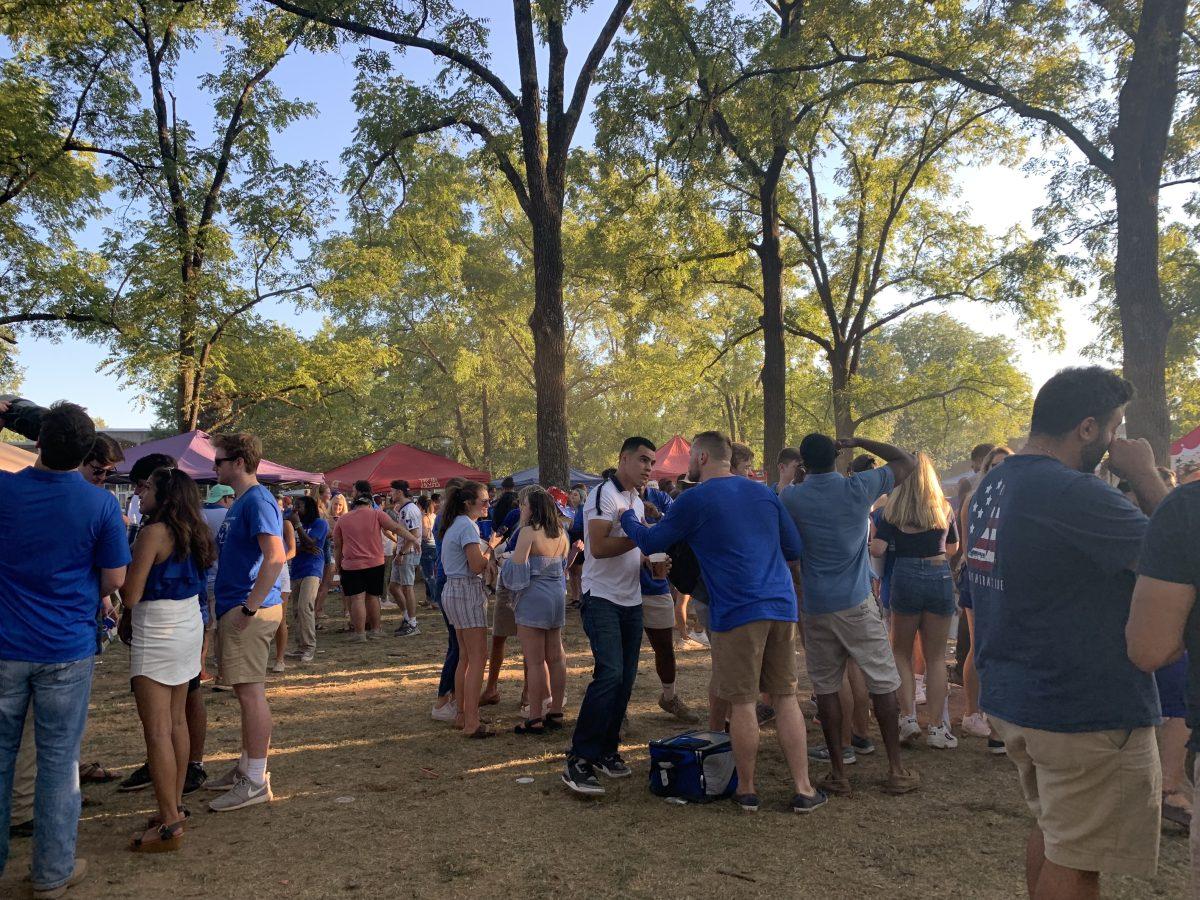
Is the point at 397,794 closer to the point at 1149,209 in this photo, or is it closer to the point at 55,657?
the point at 55,657

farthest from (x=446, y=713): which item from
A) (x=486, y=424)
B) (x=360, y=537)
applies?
(x=486, y=424)

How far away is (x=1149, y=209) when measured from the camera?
9.53m

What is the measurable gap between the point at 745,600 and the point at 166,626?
3.09m

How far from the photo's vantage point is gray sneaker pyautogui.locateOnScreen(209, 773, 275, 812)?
470 cm

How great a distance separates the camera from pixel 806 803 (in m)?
4.52

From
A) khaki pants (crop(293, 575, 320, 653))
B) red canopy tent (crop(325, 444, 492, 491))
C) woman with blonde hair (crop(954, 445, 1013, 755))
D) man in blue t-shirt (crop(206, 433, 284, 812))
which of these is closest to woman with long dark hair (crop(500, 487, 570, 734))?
man in blue t-shirt (crop(206, 433, 284, 812))

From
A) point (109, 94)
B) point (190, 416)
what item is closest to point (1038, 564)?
point (190, 416)

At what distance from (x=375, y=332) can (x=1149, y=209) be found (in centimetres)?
3154

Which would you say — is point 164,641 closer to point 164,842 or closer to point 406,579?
point 164,842

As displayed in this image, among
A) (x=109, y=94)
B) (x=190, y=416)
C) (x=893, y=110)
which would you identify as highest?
(x=893, y=110)

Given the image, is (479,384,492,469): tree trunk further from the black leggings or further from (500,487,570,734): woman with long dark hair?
(500,487,570,734): woman with long dark hair

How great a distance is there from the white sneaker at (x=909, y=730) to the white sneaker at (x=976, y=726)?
51cm

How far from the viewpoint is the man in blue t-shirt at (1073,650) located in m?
2.34

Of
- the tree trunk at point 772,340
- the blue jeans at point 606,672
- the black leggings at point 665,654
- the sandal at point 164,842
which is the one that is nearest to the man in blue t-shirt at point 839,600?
the blue jeans at point 606,672
